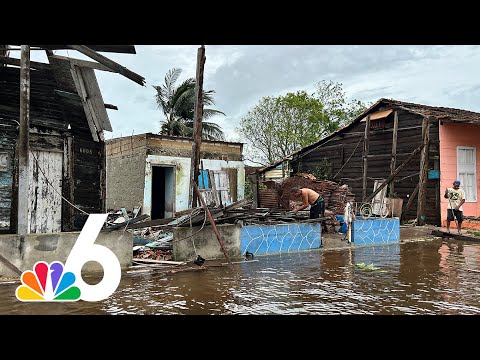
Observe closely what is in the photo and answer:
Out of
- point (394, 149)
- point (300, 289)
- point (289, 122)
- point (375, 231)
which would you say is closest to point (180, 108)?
point (289, 122)

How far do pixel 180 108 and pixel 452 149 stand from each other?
17.2m

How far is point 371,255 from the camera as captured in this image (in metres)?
10.0

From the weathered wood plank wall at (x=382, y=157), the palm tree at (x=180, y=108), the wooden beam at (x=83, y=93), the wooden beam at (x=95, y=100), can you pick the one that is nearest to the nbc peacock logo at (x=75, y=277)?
the wooden beam at (x=83, y=93)

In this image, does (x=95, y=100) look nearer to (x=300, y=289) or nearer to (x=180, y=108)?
(x=300, y=289)

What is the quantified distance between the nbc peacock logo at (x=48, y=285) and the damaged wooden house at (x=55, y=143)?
4.31 metres

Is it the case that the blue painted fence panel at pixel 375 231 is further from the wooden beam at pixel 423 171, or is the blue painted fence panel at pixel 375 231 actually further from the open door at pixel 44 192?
the open door at pixel 44 192

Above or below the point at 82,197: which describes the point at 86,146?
above

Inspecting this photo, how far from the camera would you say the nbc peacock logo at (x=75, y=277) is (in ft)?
16.5
